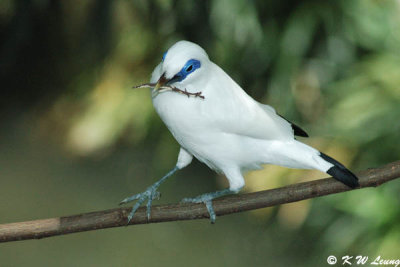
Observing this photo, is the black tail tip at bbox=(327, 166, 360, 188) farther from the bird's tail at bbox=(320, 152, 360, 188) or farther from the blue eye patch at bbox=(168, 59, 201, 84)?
the blue eye patch at bbox=(168, 59, 201, 84)

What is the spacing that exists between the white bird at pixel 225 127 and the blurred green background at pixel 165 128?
3.87ft

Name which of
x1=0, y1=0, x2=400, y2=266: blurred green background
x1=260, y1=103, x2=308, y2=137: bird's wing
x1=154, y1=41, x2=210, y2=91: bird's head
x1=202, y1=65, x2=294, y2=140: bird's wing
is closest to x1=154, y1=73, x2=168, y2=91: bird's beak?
x1=154, y1=41, x2=210, y2=91: bird's head

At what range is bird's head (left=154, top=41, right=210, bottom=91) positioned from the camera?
2.85ft

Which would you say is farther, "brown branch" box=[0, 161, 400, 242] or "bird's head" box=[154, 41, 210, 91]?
"brown branch" box=[0, 161, 400, 242]

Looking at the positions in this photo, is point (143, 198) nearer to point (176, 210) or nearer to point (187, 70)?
point (176, 210)

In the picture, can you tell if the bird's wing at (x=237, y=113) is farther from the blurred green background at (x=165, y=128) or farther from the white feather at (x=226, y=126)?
the blurred green background at (x=165, y=128)

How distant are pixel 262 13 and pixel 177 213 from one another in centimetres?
143

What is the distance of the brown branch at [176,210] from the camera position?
3.66 feet

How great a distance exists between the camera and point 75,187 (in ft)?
11.0

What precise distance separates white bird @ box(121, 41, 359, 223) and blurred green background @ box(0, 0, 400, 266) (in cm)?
118

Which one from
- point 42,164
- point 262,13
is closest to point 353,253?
point 262,13

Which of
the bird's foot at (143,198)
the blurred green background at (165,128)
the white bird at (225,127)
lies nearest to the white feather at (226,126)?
the white bird at (225,127)

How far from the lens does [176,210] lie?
3.68ft

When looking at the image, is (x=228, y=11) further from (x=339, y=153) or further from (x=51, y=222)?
(x=51, y=222)
